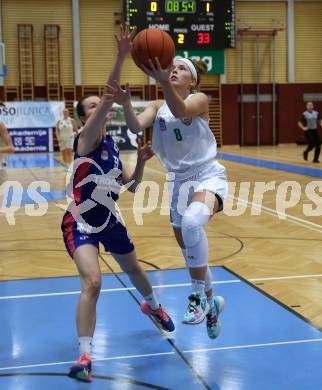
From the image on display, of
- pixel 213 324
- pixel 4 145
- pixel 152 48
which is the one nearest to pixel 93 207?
pixel 152 48

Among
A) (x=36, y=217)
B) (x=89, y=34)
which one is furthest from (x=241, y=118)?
(x=36, y=217)

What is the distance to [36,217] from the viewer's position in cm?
977


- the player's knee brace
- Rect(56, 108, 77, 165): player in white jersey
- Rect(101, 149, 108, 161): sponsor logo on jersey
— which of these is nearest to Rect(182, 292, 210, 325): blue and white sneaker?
the player's knee brace

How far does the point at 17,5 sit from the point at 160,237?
18972mm

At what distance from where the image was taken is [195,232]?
393 cm

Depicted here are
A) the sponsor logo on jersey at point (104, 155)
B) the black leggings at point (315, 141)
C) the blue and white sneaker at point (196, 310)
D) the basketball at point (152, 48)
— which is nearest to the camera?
the basketball at point (152, 48)

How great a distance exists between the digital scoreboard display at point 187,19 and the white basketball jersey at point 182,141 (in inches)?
615

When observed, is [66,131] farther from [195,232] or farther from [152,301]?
[195,232]

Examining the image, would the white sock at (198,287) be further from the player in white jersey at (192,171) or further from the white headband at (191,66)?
the white headband at (191,66)

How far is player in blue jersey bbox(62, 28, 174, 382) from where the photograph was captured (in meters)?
3.62

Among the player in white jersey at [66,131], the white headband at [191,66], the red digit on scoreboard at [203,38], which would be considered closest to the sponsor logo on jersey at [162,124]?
the white headband at [191,66]

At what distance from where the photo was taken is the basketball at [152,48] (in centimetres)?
373

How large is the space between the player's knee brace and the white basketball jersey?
31 cm

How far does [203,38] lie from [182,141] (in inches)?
684
